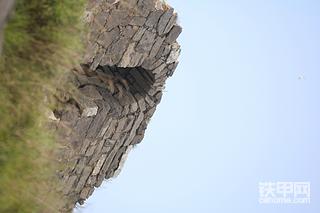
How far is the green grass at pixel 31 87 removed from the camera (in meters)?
3.66

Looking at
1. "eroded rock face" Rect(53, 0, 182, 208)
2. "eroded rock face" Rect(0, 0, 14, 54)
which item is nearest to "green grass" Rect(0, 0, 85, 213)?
"eroded rock face" Rect(0, 0, 14, 54)

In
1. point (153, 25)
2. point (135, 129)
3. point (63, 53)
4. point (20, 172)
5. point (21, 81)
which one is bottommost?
point (20, 172)

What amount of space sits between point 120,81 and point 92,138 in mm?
1060

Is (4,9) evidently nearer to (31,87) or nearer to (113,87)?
(31,87)

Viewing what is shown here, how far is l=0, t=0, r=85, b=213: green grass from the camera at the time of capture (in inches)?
144

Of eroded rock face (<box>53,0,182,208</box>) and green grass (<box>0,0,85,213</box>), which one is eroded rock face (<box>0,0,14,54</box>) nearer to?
green grass (<box>0,0,85,213</box>)

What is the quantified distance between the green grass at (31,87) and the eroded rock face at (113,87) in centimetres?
84

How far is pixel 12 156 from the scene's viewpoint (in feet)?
12.0

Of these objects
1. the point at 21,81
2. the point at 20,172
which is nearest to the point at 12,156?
the point at 20,172

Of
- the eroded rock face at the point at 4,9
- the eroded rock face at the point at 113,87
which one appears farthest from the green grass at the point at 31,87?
the eroded rock face at the point at 113,87

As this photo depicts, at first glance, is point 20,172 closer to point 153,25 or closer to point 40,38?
point 40,38

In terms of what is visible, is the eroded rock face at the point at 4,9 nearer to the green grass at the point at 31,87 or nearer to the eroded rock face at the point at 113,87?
the green grass at the point at 31,87

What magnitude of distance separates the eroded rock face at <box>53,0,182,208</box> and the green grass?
84cm

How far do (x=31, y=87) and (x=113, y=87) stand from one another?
2.94 m
